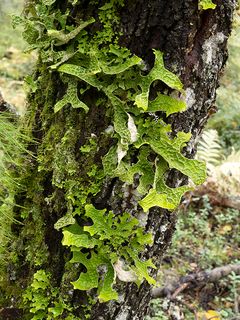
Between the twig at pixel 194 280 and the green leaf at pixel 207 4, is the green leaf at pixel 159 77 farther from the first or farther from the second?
the twig at pixel 194 280

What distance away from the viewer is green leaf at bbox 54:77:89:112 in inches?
45.4

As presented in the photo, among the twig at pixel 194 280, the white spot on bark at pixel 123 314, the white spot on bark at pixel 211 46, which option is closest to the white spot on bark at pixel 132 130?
the white spot on bark at pixel 211 46

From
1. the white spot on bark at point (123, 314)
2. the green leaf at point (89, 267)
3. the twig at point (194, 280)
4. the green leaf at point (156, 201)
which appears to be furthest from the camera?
the twig at point (194, 280)

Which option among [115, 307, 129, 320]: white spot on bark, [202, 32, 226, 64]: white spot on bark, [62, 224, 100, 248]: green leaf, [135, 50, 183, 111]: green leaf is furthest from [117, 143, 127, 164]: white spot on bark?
[115, 307, 129, 320]: white spot on bark

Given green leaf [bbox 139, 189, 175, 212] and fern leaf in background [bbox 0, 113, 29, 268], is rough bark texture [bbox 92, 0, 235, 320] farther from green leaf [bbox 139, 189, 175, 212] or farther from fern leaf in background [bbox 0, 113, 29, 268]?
fern leaf in background [bbox 0, 113, 29, 268]

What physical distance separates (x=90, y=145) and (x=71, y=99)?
0.14 metres

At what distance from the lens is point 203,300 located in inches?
105

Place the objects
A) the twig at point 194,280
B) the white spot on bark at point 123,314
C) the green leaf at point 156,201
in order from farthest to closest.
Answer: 1. the twig at point 194,280
2. the white spot on bark at point 123,314
3. the green leaf at point 156,201

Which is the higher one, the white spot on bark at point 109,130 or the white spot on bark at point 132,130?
the white spot on bark at point 132,130

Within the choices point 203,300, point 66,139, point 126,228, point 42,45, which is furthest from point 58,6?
point 203,300

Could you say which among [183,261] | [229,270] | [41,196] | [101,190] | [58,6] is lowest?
[183,261]

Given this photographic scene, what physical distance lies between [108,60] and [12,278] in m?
0.75

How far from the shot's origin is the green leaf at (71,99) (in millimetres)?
1152

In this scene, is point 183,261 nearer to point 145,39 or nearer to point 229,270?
point 229,270
